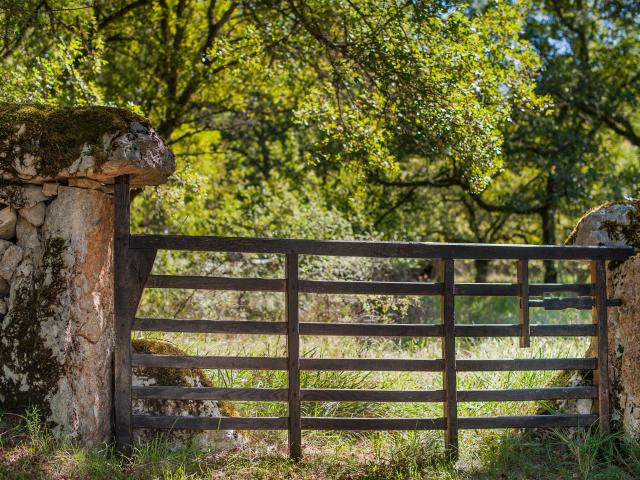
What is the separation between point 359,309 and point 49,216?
17.0 ft

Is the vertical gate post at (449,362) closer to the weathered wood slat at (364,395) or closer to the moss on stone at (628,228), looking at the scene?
the weathered wood slat at (364,395)

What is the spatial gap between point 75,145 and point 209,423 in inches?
88.0

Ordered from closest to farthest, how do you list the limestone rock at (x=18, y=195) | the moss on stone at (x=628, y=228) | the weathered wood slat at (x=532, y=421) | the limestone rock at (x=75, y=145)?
the limestone rock at (x=75, y=145), the limestone rock at (x=18, y=195), the weathered wood slat at (x=532, y=421), the moss on stone at (x=628, y=228)

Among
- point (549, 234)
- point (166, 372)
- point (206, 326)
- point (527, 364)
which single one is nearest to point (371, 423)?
point (527, 364)

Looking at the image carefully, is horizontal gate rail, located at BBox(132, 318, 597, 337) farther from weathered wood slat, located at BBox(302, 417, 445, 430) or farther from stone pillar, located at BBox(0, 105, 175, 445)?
weathered wood slat, located at BBox(302, 417, 445, 430)

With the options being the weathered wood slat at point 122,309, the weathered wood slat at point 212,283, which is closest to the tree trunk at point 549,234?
the weathered wood slat at point 212,283

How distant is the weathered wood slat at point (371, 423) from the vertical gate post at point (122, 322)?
134cm

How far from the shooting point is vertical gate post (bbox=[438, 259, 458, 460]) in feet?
17.8

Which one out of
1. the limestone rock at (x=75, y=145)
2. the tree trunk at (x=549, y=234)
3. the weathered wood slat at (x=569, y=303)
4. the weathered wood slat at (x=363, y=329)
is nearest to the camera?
the limestone rock at (x=75, y=145)

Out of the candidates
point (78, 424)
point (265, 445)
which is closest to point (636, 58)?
point (265, 445)

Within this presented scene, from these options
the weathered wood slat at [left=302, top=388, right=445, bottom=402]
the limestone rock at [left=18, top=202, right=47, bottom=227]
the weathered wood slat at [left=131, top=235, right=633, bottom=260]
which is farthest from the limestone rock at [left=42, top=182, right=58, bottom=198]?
the weathered wood slat at [left=302, top=388, right=445, bottom=402]

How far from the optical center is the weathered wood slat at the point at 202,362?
5.11 metres

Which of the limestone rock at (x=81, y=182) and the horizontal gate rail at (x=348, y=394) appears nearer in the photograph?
the limestone rock at (x=81, y=182)

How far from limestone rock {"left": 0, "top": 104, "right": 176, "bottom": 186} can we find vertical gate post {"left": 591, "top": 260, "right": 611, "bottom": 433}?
3603 millimetres
